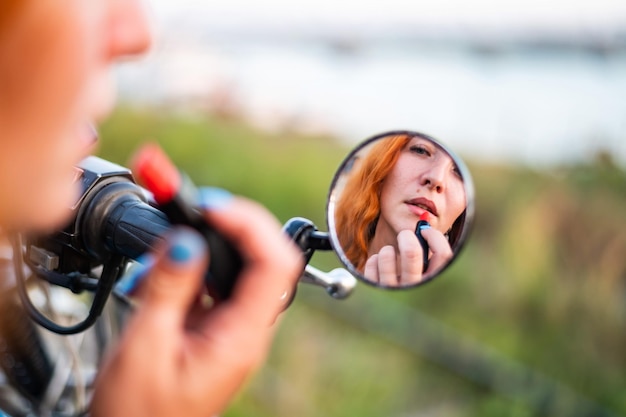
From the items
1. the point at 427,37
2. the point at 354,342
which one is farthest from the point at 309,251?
the point at 427,37

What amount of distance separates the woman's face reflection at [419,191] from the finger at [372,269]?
2cm

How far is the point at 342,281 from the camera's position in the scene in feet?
3.30

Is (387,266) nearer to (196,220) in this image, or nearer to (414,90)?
(196,220)

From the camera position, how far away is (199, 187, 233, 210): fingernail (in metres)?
0.68

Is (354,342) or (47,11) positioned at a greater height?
(47,11)

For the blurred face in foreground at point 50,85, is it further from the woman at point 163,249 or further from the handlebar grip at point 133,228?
the handlebar grip at point 133,228

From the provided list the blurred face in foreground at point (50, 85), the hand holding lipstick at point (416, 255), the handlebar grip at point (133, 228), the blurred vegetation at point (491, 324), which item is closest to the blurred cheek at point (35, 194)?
the blurred face in foreground at point (50, 85)

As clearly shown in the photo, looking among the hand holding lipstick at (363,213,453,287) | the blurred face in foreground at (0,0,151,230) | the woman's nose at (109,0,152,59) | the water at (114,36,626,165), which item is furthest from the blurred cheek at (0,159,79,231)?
the water at (114,36,626,165)

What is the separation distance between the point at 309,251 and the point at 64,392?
0.78m

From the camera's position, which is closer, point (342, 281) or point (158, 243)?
point (158, 243)

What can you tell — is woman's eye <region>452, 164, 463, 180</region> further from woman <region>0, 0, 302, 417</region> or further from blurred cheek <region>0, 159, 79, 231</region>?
blurred cheek <region>0, 159, 79, 231</region>

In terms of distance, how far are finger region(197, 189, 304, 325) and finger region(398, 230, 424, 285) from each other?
0.77 ft

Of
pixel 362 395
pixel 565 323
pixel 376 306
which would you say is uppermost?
pixel 565 323

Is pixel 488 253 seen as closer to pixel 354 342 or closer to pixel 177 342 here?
pixel 354 342
